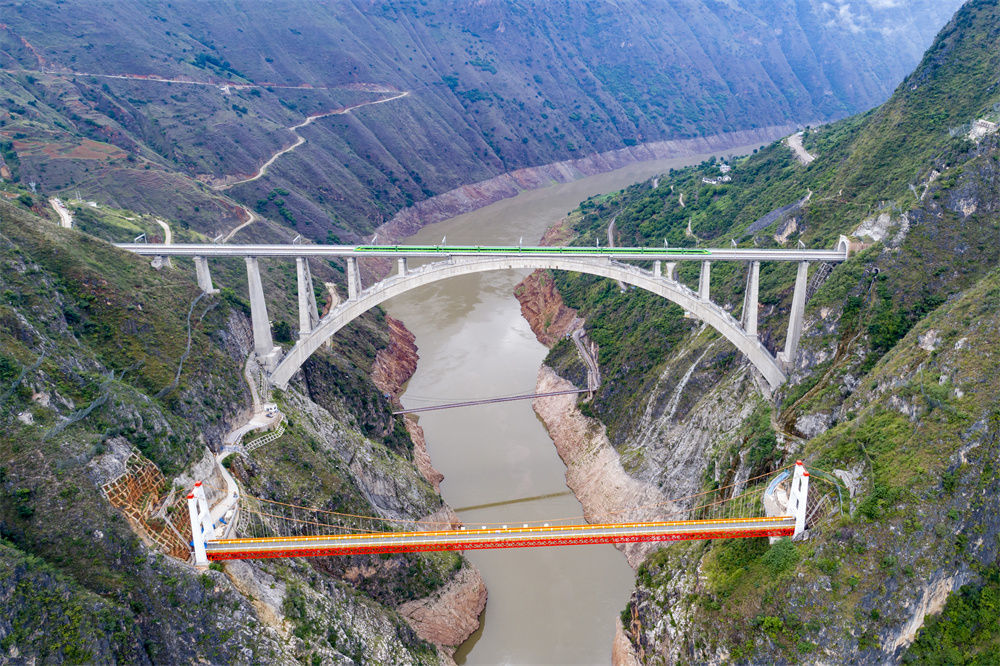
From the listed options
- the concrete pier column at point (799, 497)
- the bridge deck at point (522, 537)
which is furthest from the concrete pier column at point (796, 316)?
the bridge deck at point (522, 537)

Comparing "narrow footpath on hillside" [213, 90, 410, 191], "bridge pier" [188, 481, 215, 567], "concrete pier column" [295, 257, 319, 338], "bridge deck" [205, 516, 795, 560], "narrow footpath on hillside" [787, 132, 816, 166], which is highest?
"narrow footpath on hillside" [213, 90, 410, 191]

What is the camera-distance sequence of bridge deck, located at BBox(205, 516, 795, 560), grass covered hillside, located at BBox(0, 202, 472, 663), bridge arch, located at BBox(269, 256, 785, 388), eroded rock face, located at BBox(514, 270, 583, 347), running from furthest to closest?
eroded rock face, located at BBox(514, 270, 583, 347), bridge arch, located at BBox(269, 256, 785, 388), bridge deck, located at BBox(205, 516, 795, 560), grass covered hillside, located at BBox(0, 202, 472, 663)

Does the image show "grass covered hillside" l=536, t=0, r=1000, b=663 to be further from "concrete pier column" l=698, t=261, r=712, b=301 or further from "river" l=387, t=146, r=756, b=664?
"concrete pier column" l=698, t=261, r=712, b=301

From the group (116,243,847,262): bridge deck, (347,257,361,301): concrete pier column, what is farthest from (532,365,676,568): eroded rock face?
(347,257,361,301): concrete pier column

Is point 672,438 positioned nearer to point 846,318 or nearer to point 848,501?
point 846,318

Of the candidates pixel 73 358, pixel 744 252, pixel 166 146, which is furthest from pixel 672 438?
pixel 166 146

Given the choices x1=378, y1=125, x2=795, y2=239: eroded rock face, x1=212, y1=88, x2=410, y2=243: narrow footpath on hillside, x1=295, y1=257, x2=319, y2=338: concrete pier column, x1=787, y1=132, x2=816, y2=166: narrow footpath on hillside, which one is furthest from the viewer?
x1=378, y1=125, x2=795, y2=239: eroded rock face
